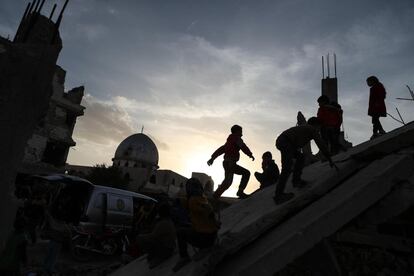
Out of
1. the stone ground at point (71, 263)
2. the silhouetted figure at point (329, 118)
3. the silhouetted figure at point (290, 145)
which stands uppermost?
the silhouetted figure at point (329, 118)

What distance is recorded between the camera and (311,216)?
3.56 m

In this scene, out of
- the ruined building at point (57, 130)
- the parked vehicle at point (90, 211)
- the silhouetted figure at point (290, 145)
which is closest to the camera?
the silhouetted figure at point (290, 145)

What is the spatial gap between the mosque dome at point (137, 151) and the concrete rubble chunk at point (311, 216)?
4442 cm

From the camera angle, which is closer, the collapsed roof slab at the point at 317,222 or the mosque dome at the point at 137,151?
the collapsed roof slab at the point at 317,222

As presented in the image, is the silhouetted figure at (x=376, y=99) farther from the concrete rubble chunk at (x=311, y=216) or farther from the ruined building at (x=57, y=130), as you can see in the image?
the ruined building at (x=57, y=130)

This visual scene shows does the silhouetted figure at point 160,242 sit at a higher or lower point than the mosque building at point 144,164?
lower

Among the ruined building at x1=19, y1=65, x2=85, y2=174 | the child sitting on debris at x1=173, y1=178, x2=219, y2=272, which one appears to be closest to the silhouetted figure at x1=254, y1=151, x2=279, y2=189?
the child sitting on debris at x1=173, y1=178, x2=219, y2=272

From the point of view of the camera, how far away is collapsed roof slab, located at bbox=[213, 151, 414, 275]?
3.15 metres

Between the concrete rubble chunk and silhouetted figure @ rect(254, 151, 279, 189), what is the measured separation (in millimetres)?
3167

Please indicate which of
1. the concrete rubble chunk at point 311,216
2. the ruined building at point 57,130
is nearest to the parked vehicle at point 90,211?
the concrete rubble chunk at point 311,216

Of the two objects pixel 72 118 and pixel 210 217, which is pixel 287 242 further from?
pixel 72 118

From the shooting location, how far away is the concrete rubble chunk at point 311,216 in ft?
10.6

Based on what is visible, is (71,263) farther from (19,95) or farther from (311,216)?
(311,216)

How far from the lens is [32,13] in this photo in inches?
188
